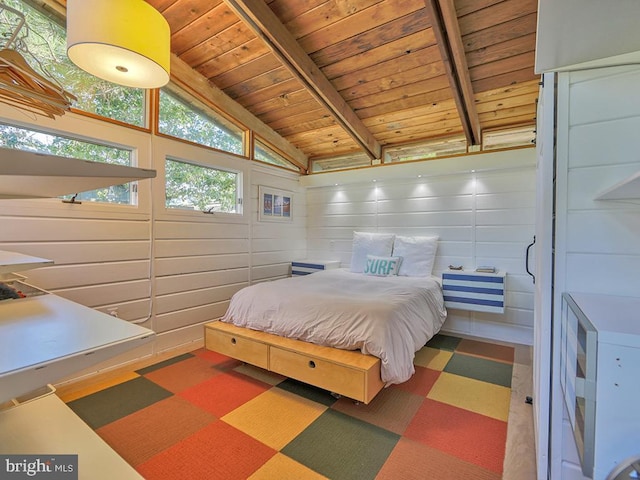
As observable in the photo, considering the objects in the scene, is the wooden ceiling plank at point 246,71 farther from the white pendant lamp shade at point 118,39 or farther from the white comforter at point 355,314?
the white comforter at point 355,314

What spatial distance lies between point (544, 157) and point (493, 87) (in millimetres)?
2073

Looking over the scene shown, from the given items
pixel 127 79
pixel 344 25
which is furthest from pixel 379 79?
pixel 127 79

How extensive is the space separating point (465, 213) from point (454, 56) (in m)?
1.83

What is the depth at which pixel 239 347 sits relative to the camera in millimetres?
2547

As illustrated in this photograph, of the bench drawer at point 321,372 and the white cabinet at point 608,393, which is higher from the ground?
the white cabinet at point 608,393

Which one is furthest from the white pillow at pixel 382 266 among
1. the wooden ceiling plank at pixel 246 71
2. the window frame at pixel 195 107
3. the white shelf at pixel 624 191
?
the white shelf at pixel 624 191

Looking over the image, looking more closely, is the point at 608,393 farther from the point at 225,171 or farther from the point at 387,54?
the point at 225,171

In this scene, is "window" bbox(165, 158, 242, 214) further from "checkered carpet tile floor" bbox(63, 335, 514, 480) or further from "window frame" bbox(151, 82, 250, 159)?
"checkered carpet tile floor" bbox(63, 335, 514, 480)

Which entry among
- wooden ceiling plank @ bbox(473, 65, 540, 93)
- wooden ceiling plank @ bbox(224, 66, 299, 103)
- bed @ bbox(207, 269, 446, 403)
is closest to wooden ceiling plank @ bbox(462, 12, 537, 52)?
wooden ceiling plank @ bbox(473, 65, 540, 93)

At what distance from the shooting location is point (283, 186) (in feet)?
14.9

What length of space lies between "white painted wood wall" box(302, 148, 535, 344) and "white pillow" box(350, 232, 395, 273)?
0.74 ft

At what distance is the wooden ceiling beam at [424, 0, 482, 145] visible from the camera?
214 cm

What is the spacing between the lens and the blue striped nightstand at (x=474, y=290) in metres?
3.15

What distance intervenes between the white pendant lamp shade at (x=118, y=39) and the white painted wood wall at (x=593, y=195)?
1.86 meters
